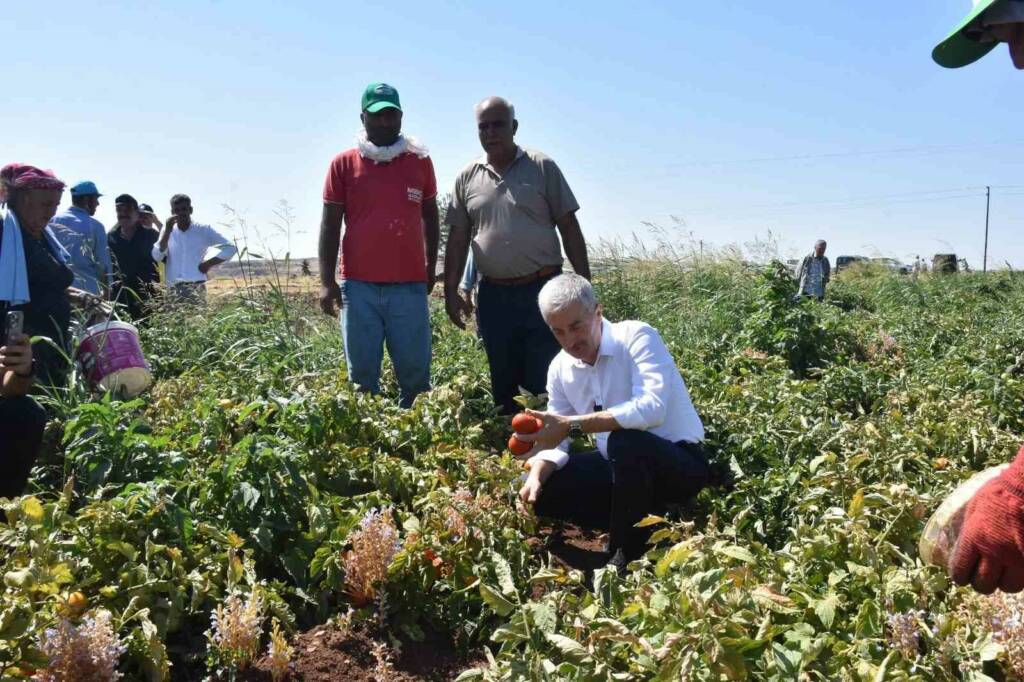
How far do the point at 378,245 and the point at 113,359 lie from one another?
141cm

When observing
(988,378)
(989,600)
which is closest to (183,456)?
(989,600)

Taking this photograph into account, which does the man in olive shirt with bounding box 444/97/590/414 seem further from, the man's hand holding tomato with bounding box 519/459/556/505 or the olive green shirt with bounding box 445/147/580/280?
the man's hand holding tomato with bounding box 519/459/556/505

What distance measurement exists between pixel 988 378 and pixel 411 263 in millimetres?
3126

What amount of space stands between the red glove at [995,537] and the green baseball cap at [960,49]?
Result: 763mm

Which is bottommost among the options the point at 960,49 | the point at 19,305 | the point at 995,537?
the point at 995,537

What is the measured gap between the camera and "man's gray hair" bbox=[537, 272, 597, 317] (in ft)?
11.0

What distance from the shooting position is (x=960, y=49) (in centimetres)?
178

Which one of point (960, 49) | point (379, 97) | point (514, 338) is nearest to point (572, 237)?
point (514, 338)

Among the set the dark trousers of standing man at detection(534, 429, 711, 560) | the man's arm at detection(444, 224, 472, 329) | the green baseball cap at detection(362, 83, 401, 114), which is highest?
the green baseball cap at detection(362, 83, 401, 114)

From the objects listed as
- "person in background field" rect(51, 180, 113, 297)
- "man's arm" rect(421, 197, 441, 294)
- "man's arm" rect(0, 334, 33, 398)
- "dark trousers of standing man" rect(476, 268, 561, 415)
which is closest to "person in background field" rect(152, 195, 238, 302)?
"person in background field" rect(51, 180, 113, 297)

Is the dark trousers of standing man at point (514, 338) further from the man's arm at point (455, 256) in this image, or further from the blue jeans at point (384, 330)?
the blue jeans at point (384, 330)

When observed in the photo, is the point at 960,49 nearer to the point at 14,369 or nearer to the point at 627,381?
the point at 627,381

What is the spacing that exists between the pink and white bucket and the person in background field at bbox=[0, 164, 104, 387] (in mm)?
121

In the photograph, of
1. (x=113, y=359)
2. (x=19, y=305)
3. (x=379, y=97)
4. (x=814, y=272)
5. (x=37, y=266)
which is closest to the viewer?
(x=19, y=305)
